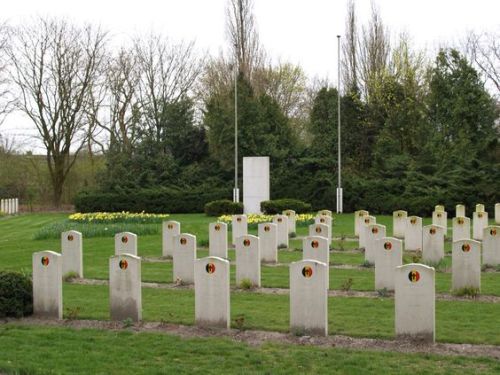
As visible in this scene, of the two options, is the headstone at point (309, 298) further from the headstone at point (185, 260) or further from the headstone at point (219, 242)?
the headstone at point (219, 242)

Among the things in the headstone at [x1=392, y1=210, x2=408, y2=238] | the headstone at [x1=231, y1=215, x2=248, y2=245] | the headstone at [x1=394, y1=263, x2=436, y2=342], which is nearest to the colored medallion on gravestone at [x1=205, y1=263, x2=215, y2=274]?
the headstone at [x1=394, y1=263, x2=436, y2=342]

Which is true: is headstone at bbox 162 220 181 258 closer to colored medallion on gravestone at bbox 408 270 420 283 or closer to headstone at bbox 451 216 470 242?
headstone at bbox 451 216 470 242

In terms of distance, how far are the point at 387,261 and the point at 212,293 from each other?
403 centimetres

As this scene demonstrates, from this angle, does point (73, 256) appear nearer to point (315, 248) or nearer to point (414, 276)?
point (315, 248)

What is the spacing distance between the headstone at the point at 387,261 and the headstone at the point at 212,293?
147 inches

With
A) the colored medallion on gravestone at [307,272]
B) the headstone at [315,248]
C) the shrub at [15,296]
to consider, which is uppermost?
the colored medallion on gravestone at [307,272]

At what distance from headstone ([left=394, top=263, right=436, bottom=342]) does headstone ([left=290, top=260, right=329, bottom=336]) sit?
90cm

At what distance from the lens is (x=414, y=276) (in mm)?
7746

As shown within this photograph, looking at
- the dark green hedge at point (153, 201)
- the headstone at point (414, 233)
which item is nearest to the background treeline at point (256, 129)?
the dark green hedge at point (153, 201)

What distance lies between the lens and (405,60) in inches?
1612

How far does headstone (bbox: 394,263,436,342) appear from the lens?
303 inches

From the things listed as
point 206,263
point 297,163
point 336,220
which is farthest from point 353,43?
point 206,263

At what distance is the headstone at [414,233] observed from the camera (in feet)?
57.1

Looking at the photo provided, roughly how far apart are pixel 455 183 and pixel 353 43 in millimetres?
14432
